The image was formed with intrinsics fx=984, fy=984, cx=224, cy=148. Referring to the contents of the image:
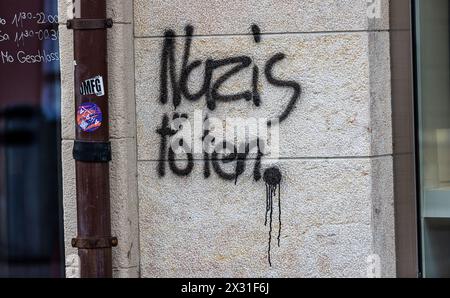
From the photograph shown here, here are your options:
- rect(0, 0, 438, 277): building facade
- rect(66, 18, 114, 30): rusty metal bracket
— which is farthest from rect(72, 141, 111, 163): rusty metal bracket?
rect(66, 18, 114, 30): rusty metal bracket

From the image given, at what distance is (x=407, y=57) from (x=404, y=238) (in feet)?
3.54

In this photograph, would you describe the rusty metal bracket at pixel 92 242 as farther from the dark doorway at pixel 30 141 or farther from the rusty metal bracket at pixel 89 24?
the rusty metal bracket at pixel 89 24

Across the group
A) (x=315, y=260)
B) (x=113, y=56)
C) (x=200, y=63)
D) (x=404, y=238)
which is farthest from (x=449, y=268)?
(x=113, y=56)

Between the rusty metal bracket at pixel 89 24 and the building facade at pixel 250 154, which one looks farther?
the building facade at pixel 250 154

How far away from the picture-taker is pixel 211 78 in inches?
227

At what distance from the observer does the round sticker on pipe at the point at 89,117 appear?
550 cm

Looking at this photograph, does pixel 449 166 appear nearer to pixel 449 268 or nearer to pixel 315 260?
pixel 449 268

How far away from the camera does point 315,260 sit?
5.68 metres

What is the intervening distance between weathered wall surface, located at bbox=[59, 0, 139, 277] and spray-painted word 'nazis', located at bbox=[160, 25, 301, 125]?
0.70 feet

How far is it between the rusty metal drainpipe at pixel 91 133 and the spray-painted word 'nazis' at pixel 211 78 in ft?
1.43

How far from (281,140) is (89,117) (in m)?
1.11

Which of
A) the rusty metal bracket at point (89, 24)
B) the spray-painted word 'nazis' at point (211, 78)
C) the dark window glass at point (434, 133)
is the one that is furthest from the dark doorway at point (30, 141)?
the dark window glass at point (434, 133)

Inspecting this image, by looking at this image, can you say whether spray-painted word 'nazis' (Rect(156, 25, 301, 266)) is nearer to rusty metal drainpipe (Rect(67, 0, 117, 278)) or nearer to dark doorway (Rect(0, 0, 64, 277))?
rusty metal drainpipe (Rect(67, 0, 117, 278))

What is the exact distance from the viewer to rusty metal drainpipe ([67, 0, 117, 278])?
5.51 meters
